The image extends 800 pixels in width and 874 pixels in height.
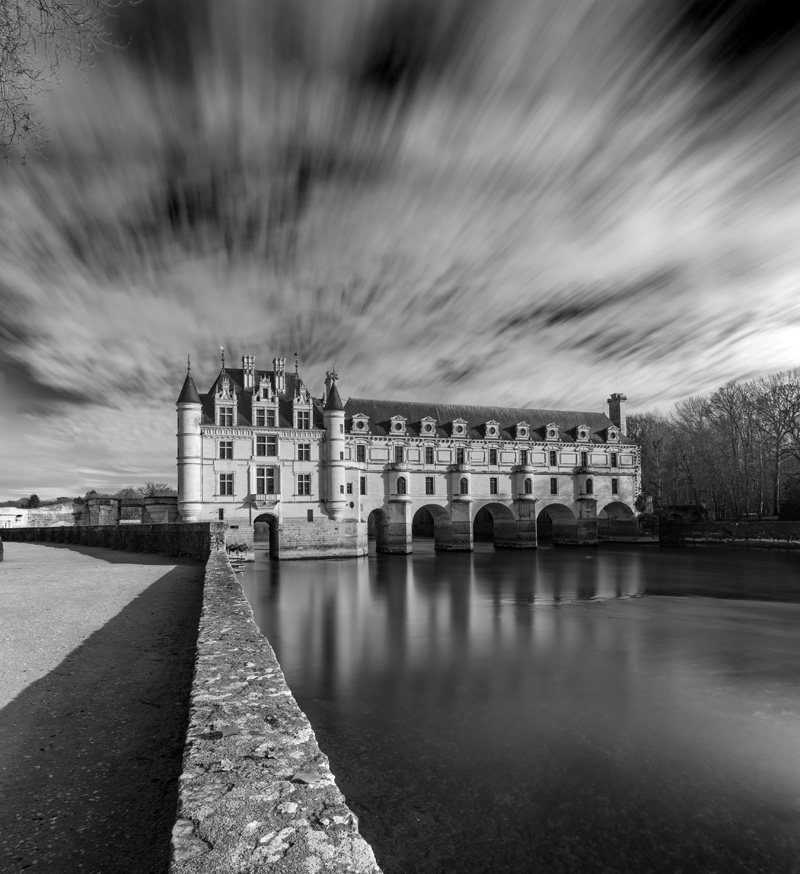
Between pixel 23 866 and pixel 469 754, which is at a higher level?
pixel 23 866

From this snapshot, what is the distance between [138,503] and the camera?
135 ft

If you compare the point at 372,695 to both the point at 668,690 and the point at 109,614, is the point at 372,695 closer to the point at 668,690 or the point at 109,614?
the point at 109,614

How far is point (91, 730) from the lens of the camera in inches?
205

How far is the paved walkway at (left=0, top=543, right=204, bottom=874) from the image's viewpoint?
357 centimetres

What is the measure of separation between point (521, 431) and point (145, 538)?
108 feet

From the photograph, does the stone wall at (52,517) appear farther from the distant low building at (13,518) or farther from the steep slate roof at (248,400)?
the steep slate roof at (248,400)

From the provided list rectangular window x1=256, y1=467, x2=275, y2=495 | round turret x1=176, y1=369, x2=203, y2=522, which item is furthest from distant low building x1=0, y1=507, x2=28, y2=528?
rectangular window x1=256, y1=467, x2=275, y2=495

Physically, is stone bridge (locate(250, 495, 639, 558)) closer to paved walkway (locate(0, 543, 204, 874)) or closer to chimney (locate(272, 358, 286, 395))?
chimney (locate(272, 358, 286, 395))

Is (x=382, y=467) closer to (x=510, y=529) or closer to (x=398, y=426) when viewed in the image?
(x=398, y=426)

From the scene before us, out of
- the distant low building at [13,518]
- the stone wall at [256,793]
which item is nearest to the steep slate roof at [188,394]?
the distant low building at [13,518]

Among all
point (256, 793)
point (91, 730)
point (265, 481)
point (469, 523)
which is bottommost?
point (469, 523)

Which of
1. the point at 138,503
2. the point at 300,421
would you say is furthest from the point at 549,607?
the point at 138,503

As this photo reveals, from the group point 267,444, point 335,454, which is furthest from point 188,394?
point 335,454

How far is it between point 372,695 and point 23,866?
826 cm
